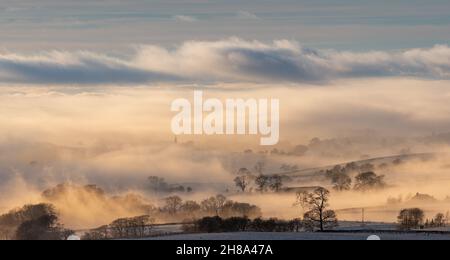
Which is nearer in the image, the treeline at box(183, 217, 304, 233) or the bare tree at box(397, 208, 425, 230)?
the treeline at box(183, 217, 304, 233)

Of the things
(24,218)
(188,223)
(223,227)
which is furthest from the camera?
(24,218)

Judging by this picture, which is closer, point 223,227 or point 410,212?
point 223,227

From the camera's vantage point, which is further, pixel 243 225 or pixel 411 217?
pixel 411 217

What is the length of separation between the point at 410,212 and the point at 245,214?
813cm

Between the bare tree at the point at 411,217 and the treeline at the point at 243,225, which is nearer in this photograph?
the treeline at the point at 243,225
